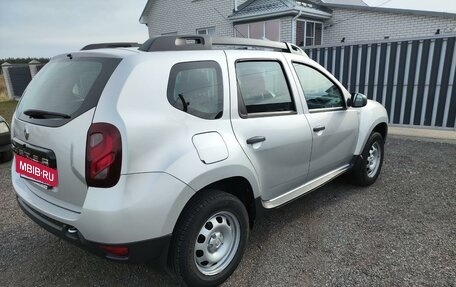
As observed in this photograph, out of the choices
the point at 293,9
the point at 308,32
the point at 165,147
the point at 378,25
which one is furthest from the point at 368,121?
the point at 378,25

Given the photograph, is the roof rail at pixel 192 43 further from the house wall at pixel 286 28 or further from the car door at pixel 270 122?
the house wall at pixel 286 28

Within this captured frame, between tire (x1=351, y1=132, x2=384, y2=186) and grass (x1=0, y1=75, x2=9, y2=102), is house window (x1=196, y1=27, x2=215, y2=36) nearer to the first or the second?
grass (x1=0, y1=75, x2=9, y2=102)

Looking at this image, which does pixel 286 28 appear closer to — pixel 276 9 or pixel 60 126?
pixel 276 9

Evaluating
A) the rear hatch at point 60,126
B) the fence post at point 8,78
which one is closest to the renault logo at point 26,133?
the rear hatch at point 60,126

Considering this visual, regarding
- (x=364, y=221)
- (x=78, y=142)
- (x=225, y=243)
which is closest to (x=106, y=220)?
(x=78, y=142)

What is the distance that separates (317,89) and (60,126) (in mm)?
2367

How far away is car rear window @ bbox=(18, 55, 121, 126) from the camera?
2039 millimetres

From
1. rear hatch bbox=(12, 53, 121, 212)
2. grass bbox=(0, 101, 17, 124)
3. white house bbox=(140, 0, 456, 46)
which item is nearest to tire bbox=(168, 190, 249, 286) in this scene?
rear hatch bbox=(12, 53, 121, 212)

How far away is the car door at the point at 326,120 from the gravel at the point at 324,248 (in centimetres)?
54

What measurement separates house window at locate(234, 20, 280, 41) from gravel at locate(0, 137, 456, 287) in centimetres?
1104

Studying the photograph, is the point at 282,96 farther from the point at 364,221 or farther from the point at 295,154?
the point at 364,221

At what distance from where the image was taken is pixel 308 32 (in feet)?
47.3

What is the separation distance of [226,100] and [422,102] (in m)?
6.30

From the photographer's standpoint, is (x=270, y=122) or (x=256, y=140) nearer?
(x=256, y=140)
